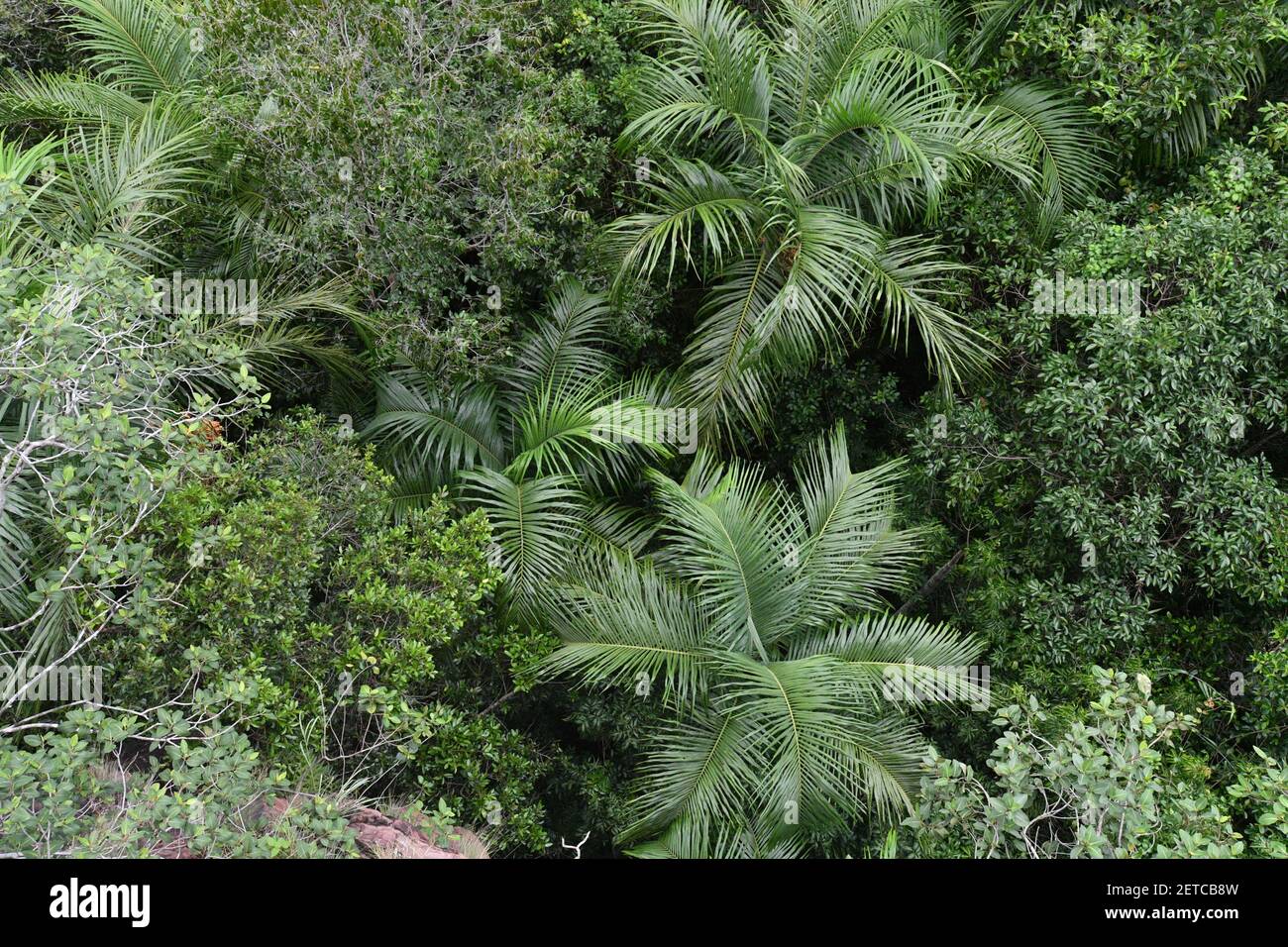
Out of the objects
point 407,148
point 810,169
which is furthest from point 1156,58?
point 407,148

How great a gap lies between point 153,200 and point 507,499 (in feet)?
10.8

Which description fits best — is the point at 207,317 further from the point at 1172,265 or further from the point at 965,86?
the point at 1172,265

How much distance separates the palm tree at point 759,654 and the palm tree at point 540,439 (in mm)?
301

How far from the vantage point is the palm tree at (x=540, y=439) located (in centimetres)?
594

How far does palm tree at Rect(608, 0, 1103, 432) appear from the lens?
621 cm

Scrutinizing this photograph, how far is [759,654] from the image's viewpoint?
17.8 ft

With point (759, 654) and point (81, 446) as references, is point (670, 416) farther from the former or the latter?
point (81, 446)

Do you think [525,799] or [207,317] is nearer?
[525,799]

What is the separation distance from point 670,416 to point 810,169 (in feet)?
6.21

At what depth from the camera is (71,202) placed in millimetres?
6250

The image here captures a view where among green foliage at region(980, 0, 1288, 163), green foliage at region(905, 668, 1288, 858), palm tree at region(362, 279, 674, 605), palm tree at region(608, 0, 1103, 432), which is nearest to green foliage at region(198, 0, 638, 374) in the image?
palm tree at region(362, 279, 674, 605)

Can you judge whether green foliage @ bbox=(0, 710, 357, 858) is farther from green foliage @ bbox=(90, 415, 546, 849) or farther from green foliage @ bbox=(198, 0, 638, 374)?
green foliage @ bbox=(198, 0, 638, 374)

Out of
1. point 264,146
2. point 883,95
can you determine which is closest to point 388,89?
point 264,146

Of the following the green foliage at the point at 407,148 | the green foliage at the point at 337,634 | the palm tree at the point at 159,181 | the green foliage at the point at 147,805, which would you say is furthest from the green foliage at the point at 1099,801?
the palm tree at the point at 159,181
